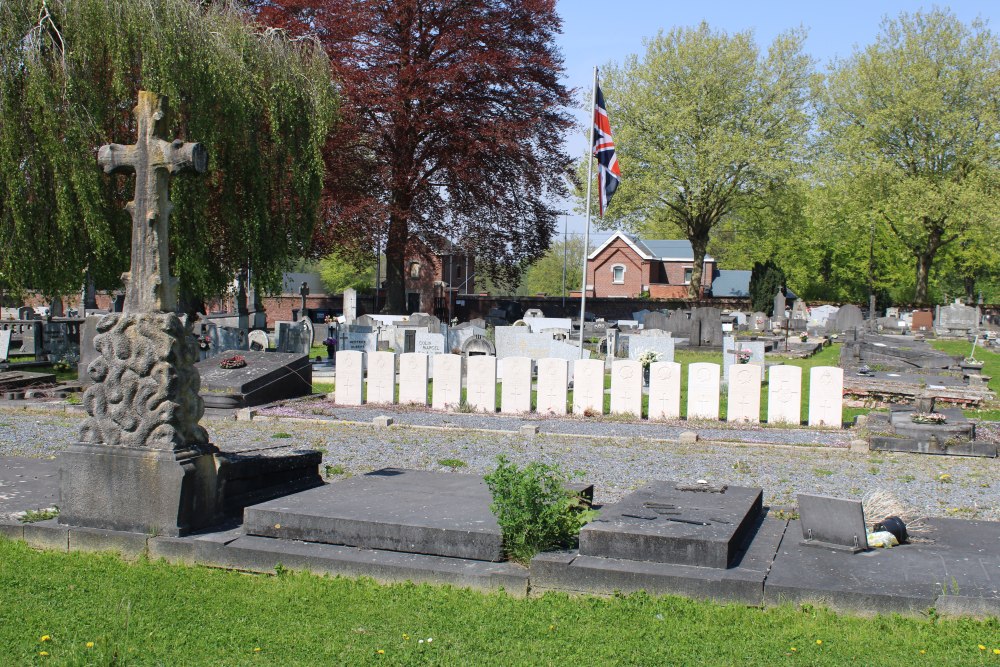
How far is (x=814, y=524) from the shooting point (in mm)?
5895

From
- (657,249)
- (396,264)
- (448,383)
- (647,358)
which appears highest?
(657,249)

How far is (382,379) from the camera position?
1502 centimetres

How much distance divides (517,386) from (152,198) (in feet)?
26.9

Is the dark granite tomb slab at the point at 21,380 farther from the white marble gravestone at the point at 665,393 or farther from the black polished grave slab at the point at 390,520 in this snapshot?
the black polished grave slab at the point at 390,520

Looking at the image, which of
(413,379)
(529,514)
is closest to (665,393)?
(413,379)

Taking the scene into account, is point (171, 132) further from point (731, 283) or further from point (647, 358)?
point (731, 283)

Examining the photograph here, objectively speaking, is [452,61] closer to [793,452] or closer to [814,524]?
[793,452]

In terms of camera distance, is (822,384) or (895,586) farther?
(822,384)

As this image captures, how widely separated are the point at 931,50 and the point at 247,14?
38.5 m

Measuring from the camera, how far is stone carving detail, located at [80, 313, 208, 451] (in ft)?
20.5

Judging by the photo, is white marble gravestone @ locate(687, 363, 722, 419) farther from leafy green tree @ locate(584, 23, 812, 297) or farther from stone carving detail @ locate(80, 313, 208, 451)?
leafy green tree @ locate(584, 23, 812, 297)

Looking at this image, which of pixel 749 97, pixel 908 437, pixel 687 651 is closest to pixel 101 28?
pixel 908 437

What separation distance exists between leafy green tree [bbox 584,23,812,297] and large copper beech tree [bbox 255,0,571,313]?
11533 mm

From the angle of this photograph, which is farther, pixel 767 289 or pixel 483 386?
pixel 767 289
